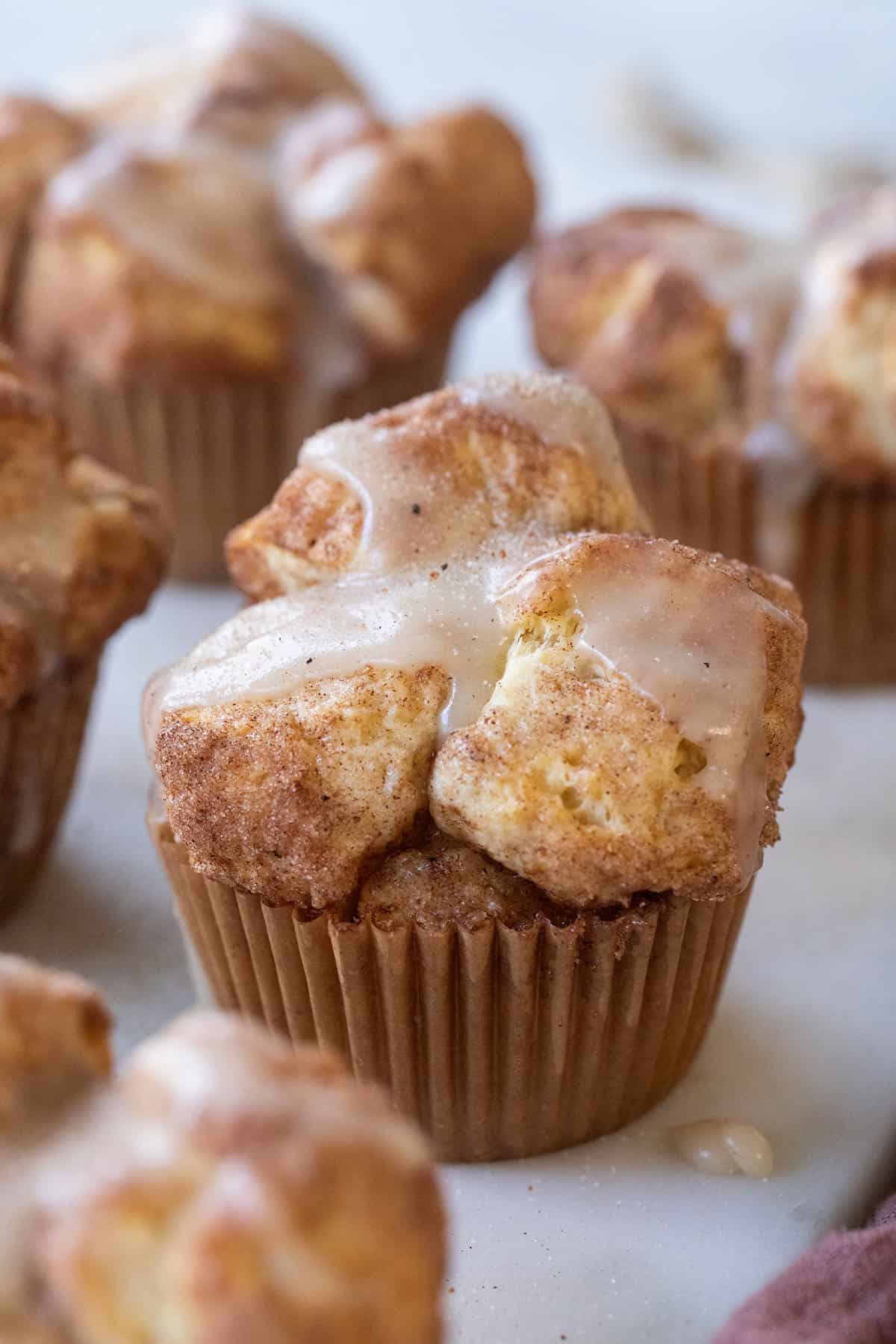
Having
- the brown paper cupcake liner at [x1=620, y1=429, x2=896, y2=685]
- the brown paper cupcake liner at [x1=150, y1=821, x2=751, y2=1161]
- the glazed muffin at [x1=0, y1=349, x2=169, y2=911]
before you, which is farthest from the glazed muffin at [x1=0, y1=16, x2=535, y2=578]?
the brown paper cupcake liner at [x1=150, y1=821, x2=751, y2=1161]

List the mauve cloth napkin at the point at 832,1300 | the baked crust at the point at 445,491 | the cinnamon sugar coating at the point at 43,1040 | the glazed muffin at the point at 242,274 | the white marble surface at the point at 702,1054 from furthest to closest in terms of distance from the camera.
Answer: the glazed muffin at the point at 242,274, the baked crust at the point at 445,491, the white marble surface at the point at 702,1054, the mauve cloth napkin at the point at 832,1300, the cinnamon sugar coating at the point at 43,1040

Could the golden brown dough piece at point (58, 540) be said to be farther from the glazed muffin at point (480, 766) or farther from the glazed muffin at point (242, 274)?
the glazed muffin at point (242, 274)

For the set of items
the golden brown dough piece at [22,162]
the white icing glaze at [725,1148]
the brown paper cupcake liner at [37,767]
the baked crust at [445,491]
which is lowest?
the white icing glaze at [725,1148]

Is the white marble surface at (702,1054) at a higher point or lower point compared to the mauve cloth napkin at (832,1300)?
lower

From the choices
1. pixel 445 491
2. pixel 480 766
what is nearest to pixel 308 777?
pixel 480 766

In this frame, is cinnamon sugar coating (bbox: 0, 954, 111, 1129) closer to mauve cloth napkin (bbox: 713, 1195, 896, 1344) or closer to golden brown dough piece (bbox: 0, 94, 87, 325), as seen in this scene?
mauve cloth napkin (bbox: 713, 1195, 896, 1344)

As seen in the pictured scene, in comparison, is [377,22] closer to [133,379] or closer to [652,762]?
[133,379]

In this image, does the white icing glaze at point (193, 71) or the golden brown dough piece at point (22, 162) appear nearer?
the golden brown dough piece at point (22, 162)

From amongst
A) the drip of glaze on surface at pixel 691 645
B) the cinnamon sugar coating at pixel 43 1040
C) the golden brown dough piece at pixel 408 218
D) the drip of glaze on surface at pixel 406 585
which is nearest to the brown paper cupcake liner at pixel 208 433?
the golden brown dough piece at pixel 408 218

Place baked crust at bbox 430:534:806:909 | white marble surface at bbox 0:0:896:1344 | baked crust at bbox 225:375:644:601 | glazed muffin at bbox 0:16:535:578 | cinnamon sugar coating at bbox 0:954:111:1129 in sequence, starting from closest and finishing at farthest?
cinnamon sugar coating at bbox 0:954:111:1129, baked crust at bbox 430:534:806:909, white marble surface at bbox 0:0:896:1344, baked crust at bbox 225:375:644:601, glazed muffin at bbox 0:16:535:578
